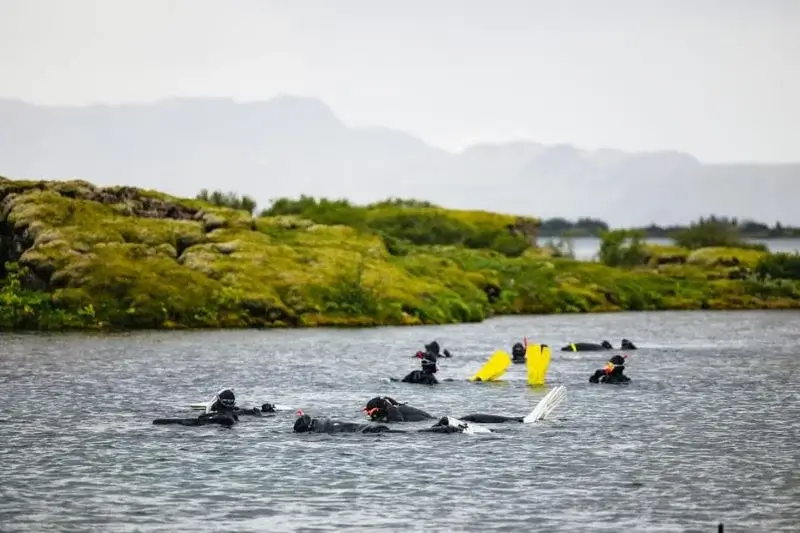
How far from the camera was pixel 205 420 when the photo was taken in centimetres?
4841

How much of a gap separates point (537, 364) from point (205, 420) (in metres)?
19.7

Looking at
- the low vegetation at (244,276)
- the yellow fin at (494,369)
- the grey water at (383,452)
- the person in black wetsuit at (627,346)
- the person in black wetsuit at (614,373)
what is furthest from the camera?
the low vegetation at (244,276)

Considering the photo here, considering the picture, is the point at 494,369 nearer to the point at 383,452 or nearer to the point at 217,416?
the point at 217,416

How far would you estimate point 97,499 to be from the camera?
35.2 m

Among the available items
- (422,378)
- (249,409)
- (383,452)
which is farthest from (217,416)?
(422,378)

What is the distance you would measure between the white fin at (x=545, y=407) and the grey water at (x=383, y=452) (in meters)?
0.37

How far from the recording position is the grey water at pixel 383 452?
110ft

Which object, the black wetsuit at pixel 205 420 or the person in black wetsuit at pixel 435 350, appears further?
the person in black wetsuit at pixel 435 350

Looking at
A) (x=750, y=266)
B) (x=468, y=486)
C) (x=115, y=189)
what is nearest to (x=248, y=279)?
(x=115, y=189)

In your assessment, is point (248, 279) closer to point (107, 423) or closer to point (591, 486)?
point (107, 423)

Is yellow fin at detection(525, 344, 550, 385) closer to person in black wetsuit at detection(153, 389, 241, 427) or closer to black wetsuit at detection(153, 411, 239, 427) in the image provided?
person in black wetsuit at detection(153, 389, 241, 427)

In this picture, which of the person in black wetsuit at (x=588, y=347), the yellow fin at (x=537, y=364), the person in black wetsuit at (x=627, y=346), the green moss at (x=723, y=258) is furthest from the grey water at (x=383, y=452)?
the green moss at (x=723, y=258)

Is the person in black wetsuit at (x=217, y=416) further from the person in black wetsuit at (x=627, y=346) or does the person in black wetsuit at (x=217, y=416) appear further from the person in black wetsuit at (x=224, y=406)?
the person in black wetsuit at (x=627, y=346)

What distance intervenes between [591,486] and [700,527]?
18.3 ft
